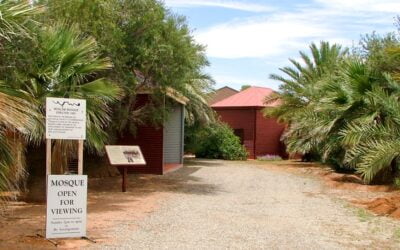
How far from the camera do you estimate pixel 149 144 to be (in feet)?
65.8

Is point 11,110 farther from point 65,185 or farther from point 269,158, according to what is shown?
point 269,158

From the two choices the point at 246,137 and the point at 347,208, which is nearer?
the point at 347,208

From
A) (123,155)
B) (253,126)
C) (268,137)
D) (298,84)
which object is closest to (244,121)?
(253,126)

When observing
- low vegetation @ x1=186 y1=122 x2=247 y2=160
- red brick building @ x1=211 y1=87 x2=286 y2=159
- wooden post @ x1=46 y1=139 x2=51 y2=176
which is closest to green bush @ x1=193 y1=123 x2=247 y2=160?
low vegetation @ x1=186 y1=122 x2=247 y2=160

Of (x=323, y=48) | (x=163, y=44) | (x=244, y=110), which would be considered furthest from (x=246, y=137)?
(x=163, y=44)

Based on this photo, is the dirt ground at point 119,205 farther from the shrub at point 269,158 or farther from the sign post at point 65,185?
the shrub at point 269,158

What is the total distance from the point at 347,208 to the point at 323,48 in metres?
17.8

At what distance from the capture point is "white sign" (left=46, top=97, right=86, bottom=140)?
26.8 ft

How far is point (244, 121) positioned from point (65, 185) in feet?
95.2

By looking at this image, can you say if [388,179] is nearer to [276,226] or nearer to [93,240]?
[276,226]

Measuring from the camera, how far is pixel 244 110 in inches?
1452

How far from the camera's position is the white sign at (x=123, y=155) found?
14500 mm

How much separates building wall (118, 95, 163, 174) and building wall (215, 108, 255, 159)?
1602 centimetres

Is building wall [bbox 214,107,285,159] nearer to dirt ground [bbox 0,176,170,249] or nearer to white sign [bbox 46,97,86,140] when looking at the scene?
dirt ground [bbox 0,176,170,249]
